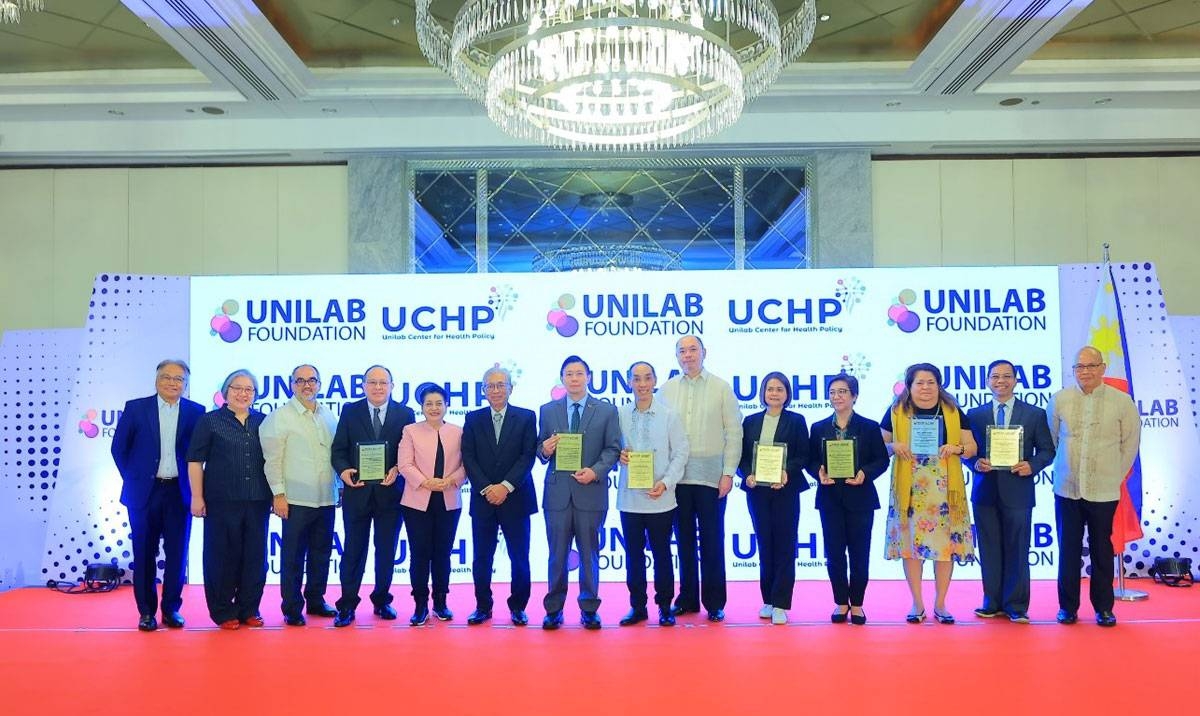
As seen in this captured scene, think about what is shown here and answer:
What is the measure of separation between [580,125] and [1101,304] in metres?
3.43

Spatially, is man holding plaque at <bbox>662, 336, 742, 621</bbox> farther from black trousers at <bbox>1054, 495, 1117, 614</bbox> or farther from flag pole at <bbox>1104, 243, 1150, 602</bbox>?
flag pole at <bbox>1104, 243, 1150, 602</bbox>

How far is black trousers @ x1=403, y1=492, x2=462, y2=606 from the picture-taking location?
201 inches

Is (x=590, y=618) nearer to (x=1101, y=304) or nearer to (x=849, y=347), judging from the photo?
(x=849, y=347)

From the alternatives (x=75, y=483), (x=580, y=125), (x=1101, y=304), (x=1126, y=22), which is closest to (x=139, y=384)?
(x=75, y=483)

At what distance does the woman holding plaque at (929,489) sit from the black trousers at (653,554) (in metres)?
1.14

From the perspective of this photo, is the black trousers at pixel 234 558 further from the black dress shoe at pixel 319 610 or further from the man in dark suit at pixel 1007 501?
the man in dark suit at pixel 1007 501

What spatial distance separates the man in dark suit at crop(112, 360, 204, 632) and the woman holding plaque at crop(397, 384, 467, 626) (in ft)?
3.78

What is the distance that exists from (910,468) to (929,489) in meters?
0.14

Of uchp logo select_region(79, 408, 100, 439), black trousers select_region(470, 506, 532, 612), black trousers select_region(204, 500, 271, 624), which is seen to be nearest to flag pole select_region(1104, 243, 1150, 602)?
black trousers select_region(470, 506, 532, 612)

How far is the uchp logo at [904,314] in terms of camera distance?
21.0ft

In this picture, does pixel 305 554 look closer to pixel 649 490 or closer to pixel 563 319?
pixel 649 490

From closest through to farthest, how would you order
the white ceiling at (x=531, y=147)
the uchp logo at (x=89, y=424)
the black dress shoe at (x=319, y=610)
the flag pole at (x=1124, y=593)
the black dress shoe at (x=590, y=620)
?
the black dress shoe at (x=590, y=620)
the black dress shoe at (x=319, y=610)
the flag pole at (x=1124, y=593)
the uchp logo at (x=89, y=424)
the white ceiling at (x=531, y=147)

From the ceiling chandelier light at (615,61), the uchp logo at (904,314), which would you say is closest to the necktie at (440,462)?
the ceiling chandelier light at (615,61)

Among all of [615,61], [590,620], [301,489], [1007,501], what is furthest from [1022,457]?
[301,489]
